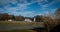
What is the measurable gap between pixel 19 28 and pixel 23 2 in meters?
0.54

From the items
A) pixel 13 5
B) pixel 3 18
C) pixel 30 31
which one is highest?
pixel 13 5

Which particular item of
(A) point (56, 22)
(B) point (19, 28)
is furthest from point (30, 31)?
(A) point (56, 22)

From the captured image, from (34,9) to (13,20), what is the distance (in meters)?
0.49

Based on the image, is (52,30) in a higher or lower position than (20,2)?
lower

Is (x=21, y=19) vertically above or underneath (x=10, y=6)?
underneath

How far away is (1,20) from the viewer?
4203mm

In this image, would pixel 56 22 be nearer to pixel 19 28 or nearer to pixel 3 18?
pixel 19 28

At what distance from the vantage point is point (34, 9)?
4.21 meters

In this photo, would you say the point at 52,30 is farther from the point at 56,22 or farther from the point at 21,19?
the point at 21,19

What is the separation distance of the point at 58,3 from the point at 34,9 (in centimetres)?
51

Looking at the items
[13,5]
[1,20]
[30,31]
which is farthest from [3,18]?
[30,31]

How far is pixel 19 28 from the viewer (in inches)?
164

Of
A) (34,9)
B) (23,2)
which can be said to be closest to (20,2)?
(23,2)

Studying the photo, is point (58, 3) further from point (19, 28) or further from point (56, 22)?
point (19, 28)
